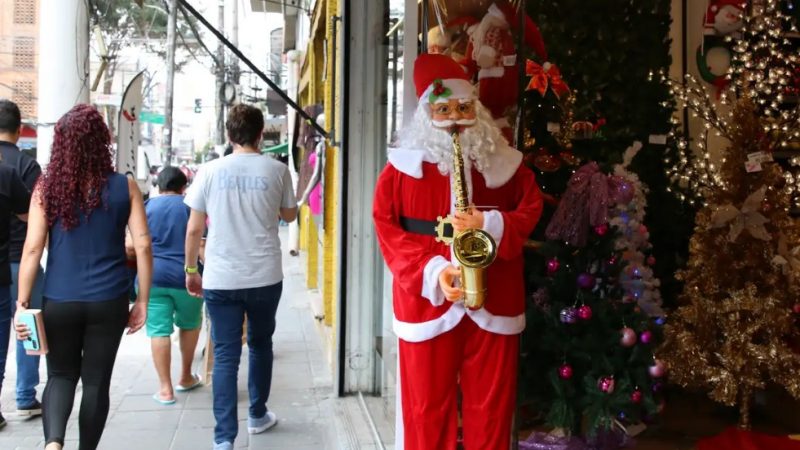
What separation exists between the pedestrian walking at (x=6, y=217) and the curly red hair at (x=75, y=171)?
3.50 ft

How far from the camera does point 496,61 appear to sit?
300 cm

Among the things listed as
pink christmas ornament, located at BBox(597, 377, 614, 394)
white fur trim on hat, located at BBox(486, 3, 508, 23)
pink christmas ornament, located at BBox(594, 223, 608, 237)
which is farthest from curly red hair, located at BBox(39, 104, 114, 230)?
pink christmas ornament, located at BBox(597, 377, 614, 394)

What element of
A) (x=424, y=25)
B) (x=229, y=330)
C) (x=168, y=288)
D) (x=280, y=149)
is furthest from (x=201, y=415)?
(x=280, y=149)

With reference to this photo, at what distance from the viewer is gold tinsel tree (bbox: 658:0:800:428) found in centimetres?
396

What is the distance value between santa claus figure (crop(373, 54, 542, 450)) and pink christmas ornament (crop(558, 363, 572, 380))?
890 millimetres

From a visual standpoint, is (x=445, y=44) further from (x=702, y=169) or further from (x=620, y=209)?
(x=702, y=169)

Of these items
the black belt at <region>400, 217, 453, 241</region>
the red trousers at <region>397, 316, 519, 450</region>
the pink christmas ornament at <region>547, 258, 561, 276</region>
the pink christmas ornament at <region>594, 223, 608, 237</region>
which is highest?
the black belt at <region>400, 217, 453, 241</region>

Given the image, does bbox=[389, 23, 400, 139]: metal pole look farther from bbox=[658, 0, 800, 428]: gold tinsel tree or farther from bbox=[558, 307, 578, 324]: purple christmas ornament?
bbox=[658, 0, 800, 428]: gold tinsel tree

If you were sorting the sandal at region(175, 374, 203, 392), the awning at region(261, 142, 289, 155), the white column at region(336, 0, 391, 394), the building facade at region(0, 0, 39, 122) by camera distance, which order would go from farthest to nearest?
the building facade at region(0, 0, 39, 122) → the awning at region(261, 142, 289, 155) → the sandal at region(175, 374, 203, 392) → the white column at region(336, 0, 391, 394)

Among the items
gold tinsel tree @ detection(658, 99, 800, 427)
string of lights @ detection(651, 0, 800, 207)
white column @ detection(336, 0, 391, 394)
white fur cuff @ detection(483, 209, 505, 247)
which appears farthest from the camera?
white column @ detection(336, 0, 391, 394)

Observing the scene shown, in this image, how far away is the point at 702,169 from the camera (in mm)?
4477

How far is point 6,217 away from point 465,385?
3050 millimetres

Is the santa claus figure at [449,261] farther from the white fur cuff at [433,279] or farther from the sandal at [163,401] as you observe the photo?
the sandal at [163,401]

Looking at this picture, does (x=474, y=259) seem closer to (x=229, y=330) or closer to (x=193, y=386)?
(x=229, y=330)
